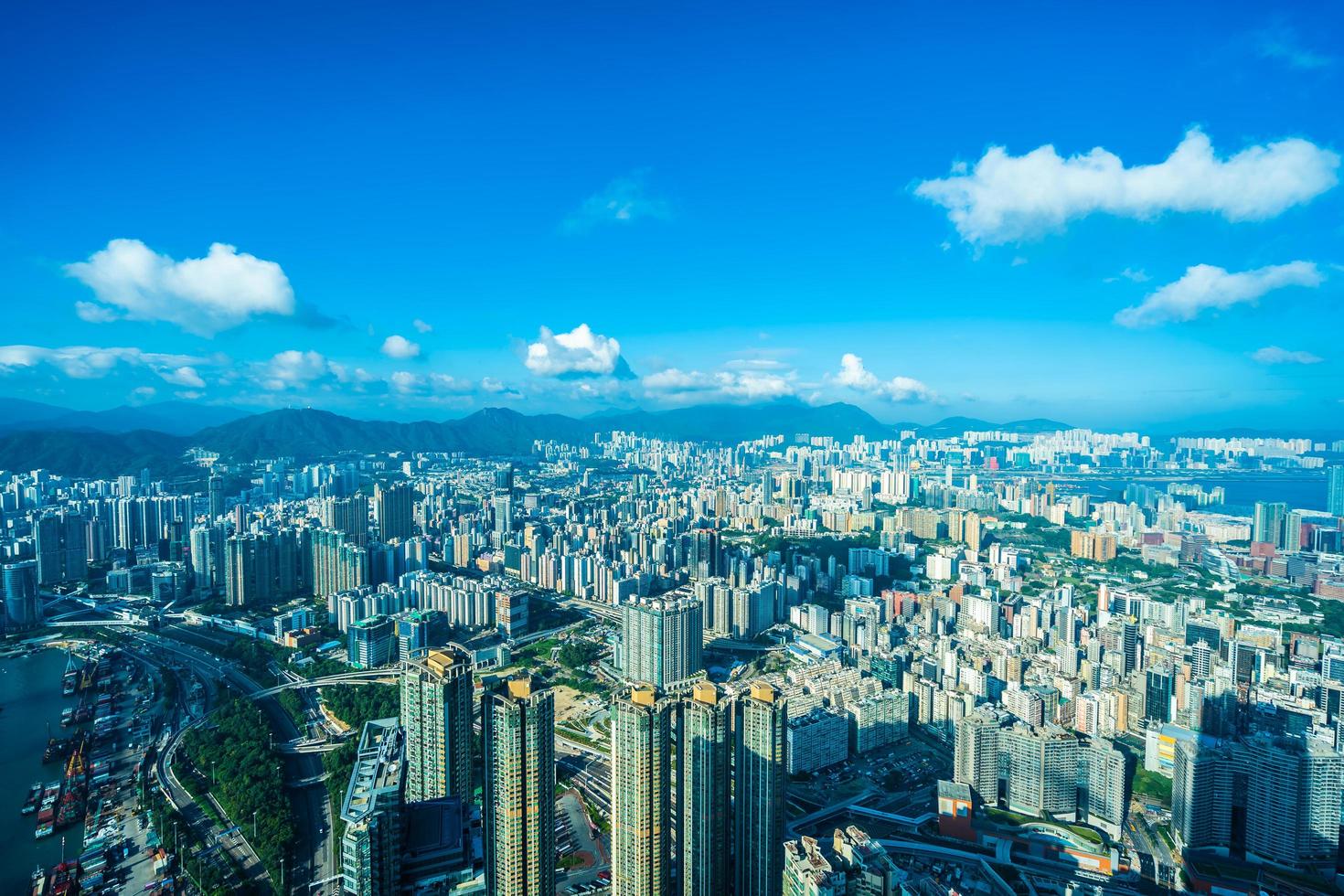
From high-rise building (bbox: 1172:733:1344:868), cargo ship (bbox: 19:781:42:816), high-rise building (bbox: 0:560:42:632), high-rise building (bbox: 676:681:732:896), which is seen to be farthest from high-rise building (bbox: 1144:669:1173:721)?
high-rise building (bbox: 0:560:42:632)

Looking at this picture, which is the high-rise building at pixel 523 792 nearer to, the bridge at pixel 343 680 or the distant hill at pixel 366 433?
the bridge at pixel 343 680

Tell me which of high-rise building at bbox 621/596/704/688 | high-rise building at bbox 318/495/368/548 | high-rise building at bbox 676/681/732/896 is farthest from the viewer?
high-rise building at bbox 318/495/368/548

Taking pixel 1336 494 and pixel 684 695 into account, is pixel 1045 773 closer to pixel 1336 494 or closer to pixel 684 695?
pixel 684 695

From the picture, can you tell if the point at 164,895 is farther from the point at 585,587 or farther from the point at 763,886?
the point at 585,587

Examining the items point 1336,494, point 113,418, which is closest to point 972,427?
point 1336,494

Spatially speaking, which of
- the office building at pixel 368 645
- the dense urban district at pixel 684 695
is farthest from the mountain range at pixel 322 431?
the office building at pixel 368 645

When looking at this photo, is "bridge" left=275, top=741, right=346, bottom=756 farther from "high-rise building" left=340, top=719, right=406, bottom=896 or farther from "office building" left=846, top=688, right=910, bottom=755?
"office building" left=846, top=688, right=910, bottom=755

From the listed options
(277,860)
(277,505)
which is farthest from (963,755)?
(277,505)
